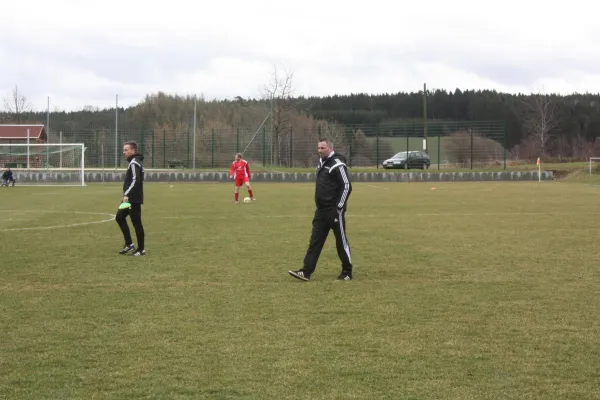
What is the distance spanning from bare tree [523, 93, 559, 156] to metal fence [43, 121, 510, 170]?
17.8 metres

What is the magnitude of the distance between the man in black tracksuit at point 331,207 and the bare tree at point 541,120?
65763 mm

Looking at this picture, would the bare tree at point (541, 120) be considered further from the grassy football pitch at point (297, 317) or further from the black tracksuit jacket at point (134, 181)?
the black tracksuit jacket at point (134, 181)

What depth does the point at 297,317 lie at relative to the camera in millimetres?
7098

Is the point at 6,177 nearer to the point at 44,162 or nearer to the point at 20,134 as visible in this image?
the point at 44,162

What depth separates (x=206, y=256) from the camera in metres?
11.5

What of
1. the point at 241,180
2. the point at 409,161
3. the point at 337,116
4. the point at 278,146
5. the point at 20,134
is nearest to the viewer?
the point at 241,180

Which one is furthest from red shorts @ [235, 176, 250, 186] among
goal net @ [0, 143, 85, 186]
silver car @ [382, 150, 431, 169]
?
silver car @ [382, 150, 431, 169]

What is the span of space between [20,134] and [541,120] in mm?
49866

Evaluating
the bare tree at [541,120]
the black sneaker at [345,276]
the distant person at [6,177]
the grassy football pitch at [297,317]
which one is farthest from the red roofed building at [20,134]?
the black sneaker at [345,276]

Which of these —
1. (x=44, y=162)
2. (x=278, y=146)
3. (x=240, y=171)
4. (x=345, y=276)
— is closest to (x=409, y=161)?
(x=278, y=146)

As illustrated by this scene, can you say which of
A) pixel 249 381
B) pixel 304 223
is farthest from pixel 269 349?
pixel 304 223

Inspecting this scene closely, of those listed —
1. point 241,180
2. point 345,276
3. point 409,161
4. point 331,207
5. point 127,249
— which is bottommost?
point 345,276

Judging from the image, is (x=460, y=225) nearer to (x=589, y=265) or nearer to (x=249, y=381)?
(x=589, y=265)

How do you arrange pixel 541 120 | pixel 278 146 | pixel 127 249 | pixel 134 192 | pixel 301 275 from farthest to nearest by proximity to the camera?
pixel 541 120
pixel 278 146
pixel 127 249
pixel 134 192
pixel 301 275
